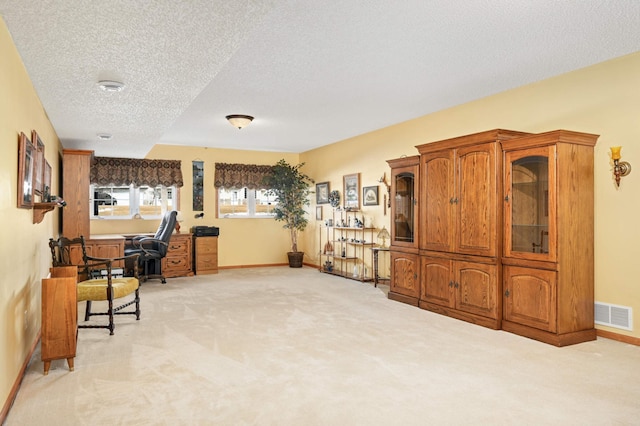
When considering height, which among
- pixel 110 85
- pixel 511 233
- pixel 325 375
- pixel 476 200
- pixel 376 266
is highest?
pixel 110 85

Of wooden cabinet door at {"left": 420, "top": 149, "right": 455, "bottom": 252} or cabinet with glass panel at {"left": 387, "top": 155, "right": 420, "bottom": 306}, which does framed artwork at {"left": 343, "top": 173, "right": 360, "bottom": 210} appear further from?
wooden cabinet door at {"left": 420, "top": 149, "right": 455, "bottom": 252}

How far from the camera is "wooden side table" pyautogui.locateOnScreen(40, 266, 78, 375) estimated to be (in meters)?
3.28

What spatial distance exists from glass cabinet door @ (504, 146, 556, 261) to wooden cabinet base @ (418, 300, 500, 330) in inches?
28.5

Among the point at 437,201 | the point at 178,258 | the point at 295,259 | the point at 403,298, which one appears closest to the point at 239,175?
the point at 295,259

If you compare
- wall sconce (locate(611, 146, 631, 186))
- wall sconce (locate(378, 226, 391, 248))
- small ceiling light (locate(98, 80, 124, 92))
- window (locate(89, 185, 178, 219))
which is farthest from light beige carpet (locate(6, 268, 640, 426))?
window (locate(89, 185, 178, 219))

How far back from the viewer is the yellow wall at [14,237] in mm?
2598

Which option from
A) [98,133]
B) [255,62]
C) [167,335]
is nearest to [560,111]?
[255,62]

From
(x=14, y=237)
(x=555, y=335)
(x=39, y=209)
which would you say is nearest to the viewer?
(x=14, y=237)

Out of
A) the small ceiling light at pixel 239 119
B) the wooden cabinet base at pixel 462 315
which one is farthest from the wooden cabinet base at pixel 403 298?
the small ceiling light at pixel 239 119

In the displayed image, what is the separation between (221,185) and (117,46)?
21.8 feet

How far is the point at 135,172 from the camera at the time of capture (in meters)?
8.57

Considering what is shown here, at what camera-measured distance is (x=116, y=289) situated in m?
4.38

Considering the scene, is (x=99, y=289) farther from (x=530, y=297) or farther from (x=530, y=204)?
(x=530, y=204)

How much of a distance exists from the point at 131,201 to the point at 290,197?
3.19m
